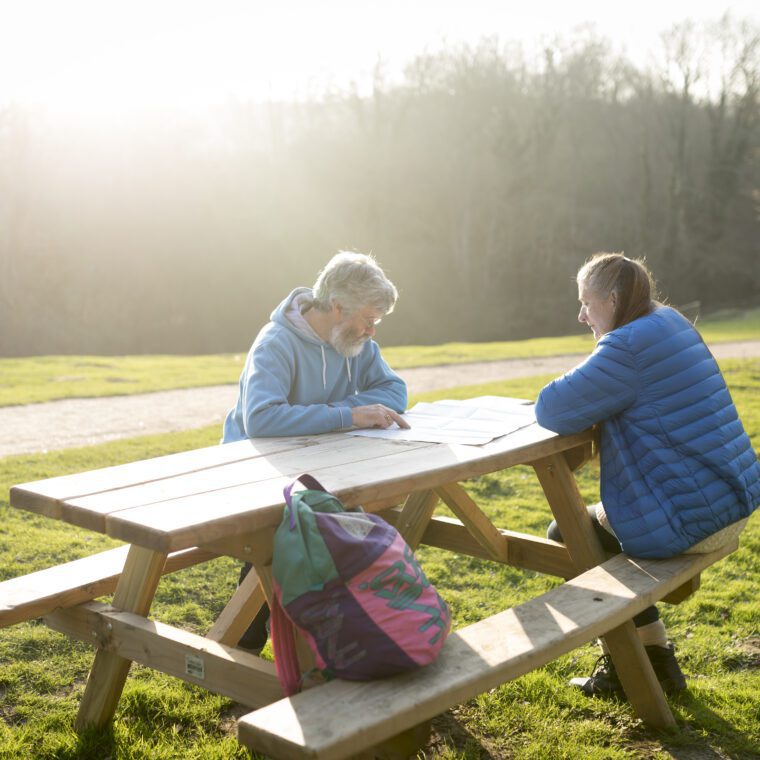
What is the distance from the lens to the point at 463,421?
372 cm

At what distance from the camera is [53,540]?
544 cm

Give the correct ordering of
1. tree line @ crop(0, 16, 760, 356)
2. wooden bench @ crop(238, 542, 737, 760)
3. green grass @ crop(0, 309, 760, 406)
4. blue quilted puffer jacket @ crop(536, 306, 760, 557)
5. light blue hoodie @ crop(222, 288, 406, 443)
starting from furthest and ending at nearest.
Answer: tree line @ crop(0, 16, 760, 356) → green grass @ crop(0, 309, 760, 406) → light blue hoodie @ crop(222, 288, 406, 443) → blue quilted puffer jacket @ crop(536, 306, 760, 557) → wooden bench @ crop(238, 542, 737, 760)

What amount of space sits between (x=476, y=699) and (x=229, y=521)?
5.37ft

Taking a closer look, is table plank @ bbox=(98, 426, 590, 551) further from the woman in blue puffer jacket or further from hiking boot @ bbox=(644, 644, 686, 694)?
hiking boot @ bbox=(644, 644, 686, 694)

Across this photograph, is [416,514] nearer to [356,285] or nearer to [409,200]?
[356,285]

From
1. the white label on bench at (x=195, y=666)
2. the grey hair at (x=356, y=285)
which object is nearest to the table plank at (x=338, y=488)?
the white label on bench at (x=195, y=666)

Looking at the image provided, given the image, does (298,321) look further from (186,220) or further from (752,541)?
(186,220)

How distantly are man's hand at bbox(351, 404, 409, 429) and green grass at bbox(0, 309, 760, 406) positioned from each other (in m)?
8.92

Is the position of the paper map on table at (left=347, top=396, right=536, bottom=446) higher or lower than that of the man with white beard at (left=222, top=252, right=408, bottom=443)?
lower

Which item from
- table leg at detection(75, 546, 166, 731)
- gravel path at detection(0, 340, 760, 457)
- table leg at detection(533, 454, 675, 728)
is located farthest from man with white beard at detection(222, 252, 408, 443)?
gravel path at detection(0, 340, 760, 457)

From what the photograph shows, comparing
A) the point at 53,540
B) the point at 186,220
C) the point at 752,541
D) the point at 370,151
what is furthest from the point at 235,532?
the point at 370,151

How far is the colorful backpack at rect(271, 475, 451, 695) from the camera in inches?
85.8

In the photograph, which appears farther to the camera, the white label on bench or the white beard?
the white beard

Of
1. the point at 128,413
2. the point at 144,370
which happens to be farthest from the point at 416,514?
the point at 144,370
